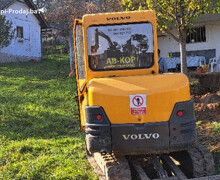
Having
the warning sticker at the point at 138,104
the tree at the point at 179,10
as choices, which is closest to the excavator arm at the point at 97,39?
the warning sticker at the point at 138,104

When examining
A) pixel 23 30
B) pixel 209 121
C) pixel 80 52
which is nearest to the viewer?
pixel 80 52

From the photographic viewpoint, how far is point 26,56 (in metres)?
28.6

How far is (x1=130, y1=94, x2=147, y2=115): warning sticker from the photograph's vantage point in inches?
218

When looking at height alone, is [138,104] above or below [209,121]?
above

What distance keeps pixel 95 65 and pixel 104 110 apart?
3.21ft

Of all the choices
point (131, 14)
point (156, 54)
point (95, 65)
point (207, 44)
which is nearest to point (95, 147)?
point (95, 65)

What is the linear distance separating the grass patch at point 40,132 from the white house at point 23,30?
401 inches

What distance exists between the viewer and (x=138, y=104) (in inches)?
219

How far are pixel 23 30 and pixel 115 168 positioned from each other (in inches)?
957

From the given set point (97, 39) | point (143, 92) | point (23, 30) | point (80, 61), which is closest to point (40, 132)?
point (80, 61)

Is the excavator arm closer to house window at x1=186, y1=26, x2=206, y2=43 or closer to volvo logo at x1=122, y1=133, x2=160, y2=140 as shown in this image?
volvo logo at x1=122, y1=133, x2=160, y2=140

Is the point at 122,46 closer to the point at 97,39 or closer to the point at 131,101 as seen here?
the point at 97,39

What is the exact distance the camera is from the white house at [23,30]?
26.8m

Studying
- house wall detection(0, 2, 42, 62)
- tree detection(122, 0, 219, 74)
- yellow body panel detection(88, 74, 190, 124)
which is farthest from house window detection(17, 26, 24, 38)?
yellow body panel detection(88, 74, 190, 124)
